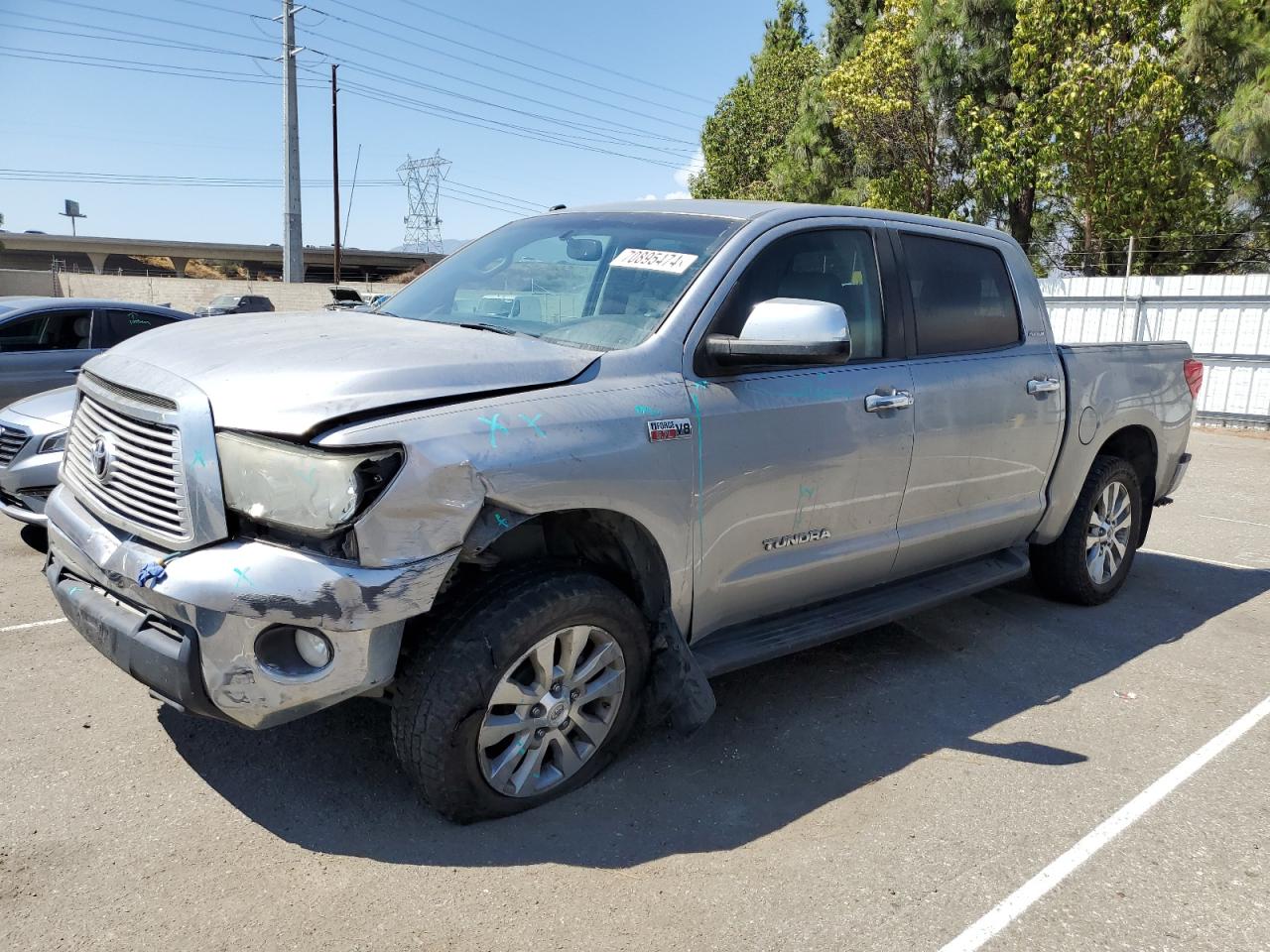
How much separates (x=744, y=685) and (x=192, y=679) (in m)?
2.35

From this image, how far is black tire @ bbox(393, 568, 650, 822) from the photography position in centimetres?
279

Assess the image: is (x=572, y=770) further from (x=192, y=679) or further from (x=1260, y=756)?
(x=1260, y=756)

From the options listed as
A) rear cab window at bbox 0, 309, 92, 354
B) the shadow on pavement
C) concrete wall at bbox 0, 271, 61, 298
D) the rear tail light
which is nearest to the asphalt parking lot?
the shadow on pavement

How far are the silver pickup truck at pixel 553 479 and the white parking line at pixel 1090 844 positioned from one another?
3.44 ft

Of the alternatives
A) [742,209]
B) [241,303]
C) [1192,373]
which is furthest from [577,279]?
[241,303]

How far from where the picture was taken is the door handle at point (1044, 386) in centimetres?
464

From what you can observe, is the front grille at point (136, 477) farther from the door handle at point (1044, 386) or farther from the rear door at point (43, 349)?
the rear door at point (43, 349)

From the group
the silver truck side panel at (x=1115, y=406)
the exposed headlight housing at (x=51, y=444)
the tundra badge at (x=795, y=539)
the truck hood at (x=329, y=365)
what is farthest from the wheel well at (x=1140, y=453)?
the exposed headlight housing at (x=51, y=444)

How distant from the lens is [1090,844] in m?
3.10

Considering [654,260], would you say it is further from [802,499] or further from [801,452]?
[802,499]

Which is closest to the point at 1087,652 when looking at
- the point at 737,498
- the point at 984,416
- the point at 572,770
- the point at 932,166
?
the point at 984,416

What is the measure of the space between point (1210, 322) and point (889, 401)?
13028 millimetres

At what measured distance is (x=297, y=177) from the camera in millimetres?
31000

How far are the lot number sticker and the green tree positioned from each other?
3429 cm
